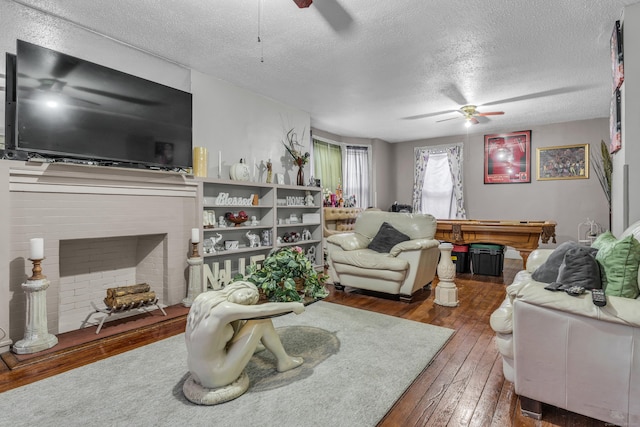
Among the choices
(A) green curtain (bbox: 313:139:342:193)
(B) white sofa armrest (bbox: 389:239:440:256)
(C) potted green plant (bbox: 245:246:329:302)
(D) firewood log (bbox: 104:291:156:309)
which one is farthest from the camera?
(A) green curtain (bbox: 313:139:342:193)

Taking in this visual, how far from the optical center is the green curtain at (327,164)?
644 cm

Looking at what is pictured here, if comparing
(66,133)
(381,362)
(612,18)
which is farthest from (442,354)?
(66,133)

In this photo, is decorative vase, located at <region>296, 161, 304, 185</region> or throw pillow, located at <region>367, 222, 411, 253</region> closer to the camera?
throw pillow, located at <region>367, 222, 411, 253</region>

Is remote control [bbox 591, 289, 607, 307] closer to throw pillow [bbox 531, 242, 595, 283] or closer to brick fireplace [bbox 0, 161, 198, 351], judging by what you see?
throw pillow [bbox 531, 242, 595, 283]

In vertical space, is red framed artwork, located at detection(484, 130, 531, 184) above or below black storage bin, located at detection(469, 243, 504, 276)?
above

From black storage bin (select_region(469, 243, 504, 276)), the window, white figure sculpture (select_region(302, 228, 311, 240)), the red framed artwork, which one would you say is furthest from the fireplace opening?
the red framed artwork

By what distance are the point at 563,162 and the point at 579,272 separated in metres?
5.68

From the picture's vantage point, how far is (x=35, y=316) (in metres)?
2.35

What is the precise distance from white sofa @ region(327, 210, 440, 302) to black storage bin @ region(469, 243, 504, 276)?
143cm

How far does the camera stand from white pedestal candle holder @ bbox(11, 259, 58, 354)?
2.30m

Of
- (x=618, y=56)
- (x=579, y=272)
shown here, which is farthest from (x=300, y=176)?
(x=579, y=272)

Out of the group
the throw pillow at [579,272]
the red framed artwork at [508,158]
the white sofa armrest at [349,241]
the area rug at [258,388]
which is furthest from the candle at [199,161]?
the red framed artwork at [508,158]

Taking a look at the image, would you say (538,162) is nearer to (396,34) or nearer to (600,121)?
(600,121)

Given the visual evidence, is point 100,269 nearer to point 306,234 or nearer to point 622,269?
point 306,234
